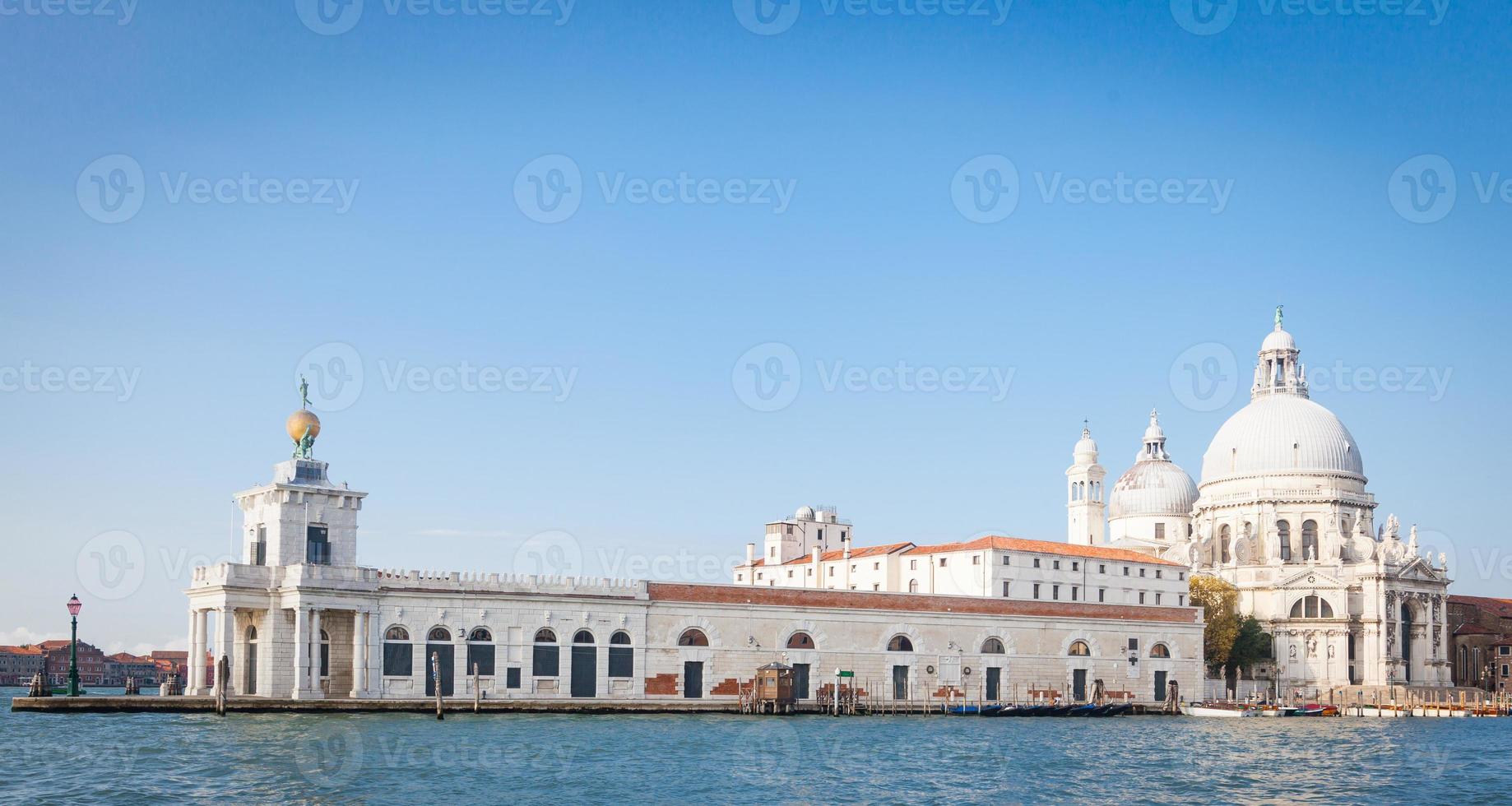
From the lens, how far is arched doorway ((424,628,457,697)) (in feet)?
189

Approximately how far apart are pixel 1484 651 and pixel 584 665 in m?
70.3

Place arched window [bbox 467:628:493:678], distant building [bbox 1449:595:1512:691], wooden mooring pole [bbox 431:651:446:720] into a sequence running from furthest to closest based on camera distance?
distant building [bbox 1449:595:1512:691] → arched window [bbox 467:628:493:678] → wooden mooring pole [bbox 431:651:446:720]

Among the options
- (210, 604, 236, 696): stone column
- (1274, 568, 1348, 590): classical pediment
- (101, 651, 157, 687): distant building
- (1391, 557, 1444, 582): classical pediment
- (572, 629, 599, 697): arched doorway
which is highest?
(1391, 557, 1444, 582): classical pediment

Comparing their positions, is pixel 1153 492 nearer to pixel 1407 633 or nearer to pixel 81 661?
pixel 1407 633

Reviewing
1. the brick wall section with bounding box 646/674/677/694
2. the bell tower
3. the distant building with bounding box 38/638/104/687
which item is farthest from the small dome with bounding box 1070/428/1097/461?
the distant building with bounding box 38/638/104/687

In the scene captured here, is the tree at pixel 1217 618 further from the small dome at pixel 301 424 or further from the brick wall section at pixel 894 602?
the small dome at pixel 301 424

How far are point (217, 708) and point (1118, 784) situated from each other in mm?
29957

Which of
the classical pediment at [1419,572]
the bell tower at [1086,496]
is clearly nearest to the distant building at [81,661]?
the bell tower at [1086,496]

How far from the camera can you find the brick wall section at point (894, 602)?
A: 209ft

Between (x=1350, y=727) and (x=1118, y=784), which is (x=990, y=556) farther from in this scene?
(x=1118, y=784)

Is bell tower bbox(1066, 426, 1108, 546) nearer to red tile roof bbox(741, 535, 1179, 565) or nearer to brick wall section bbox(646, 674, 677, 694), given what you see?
red tile roof bbox(741, 535, 1179, 565)

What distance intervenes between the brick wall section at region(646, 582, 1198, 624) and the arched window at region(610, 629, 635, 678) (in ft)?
6.55

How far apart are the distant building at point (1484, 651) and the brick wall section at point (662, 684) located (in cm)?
6311

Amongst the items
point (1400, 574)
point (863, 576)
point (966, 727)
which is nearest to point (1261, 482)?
point (1400, 574)
